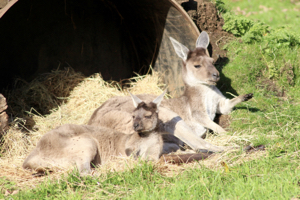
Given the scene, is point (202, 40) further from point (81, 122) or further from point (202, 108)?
point (81, 122)

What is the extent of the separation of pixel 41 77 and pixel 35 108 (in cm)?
95

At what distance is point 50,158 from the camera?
4496 millimetres

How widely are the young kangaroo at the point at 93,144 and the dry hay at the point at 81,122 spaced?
0.53 feet

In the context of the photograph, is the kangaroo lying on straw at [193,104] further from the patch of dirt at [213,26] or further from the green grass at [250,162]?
the patch of dirt at [213,26]

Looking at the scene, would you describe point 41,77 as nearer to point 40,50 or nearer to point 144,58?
point 40,50

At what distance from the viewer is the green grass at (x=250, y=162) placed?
11.8 feet

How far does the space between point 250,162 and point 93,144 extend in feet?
6.85

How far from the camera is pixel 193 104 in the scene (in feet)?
20.4

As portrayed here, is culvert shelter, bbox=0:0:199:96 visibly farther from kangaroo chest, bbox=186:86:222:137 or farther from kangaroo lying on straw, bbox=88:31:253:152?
kangaroo chest, bbox=186:86:222:137

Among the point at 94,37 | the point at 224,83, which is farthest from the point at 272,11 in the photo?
the point at 94,37

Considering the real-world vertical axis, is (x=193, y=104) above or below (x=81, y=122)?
above

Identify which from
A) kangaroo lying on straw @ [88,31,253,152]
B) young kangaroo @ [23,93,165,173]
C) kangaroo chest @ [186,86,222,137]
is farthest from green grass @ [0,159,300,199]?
kangaroo chest @ [186,86,222,137]

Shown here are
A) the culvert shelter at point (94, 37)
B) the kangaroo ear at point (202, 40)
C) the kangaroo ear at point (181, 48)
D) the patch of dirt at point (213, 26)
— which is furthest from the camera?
the patch of dirt at point (213, 26)

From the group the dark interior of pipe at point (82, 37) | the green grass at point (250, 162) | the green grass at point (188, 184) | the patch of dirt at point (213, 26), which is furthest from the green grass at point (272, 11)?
the green grass at point (188, 184)
